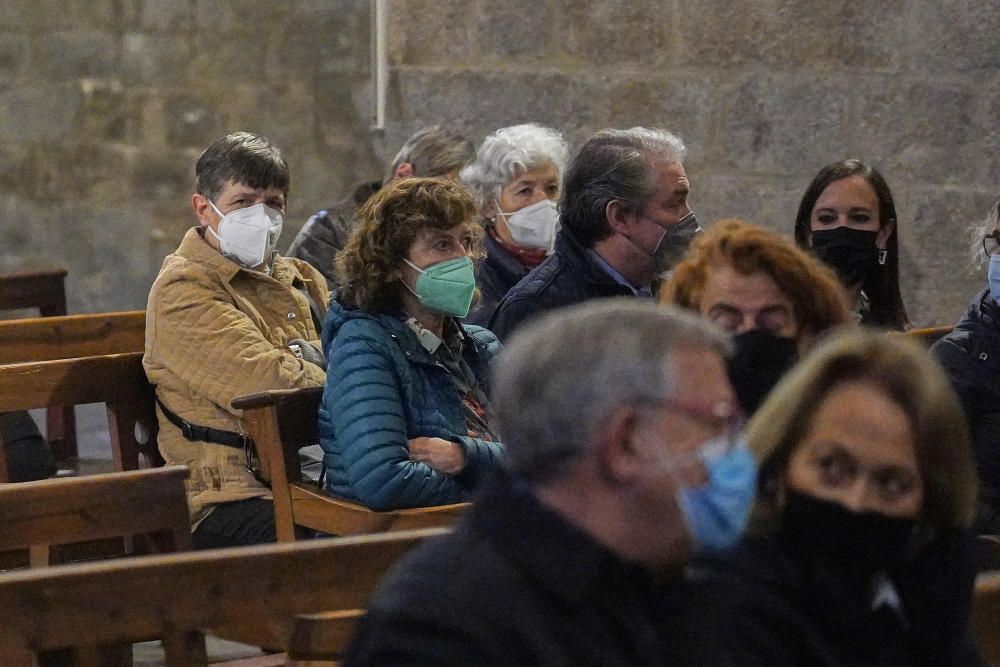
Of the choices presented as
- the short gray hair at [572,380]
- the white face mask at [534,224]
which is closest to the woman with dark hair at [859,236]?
the white face mask at [534,224]

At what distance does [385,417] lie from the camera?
372 cm

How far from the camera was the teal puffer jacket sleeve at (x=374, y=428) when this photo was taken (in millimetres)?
3697

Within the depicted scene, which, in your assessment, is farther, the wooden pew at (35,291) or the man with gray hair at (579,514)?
the wooden pew at (35,291)

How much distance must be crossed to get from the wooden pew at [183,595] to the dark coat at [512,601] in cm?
73

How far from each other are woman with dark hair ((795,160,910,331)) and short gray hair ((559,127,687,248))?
52 cm

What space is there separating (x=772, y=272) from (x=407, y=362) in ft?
3.45

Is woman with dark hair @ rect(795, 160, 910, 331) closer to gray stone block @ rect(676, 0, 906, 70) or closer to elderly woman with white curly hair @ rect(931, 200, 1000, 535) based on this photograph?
elderly woman with white curly hair @ rect(931, 200, 1000, 535)

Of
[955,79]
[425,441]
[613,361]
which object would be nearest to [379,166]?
[955,79]

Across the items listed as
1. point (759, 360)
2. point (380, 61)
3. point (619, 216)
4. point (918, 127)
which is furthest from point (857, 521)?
point (380, 61)

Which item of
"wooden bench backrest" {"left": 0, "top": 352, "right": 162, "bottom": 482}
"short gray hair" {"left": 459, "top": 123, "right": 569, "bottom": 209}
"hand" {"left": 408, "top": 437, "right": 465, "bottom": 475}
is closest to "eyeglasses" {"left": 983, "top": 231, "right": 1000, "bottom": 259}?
"short gray hair" {"left": 459, "top": 123, "right": 569, "bottom": 209}

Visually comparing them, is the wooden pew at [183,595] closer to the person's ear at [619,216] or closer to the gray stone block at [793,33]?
the person's ear at [619,216]

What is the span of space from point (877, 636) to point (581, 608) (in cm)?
61

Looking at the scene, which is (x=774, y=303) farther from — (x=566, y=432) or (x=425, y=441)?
(x=566, y=432)

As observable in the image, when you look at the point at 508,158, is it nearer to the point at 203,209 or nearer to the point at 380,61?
the point at 203,209
